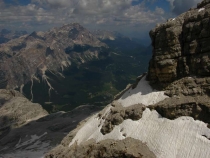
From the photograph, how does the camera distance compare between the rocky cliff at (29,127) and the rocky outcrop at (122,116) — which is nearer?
the rocky outcrop at (122,116)

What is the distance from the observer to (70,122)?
118750 mm

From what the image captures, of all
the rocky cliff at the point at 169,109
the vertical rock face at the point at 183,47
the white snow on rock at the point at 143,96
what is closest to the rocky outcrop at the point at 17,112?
the white snow on rock at the point at 143,96

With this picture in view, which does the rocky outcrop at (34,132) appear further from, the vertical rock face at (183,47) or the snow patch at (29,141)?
the vertical rock face at (183,47)

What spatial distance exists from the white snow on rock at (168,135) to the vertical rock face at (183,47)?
8.48 m

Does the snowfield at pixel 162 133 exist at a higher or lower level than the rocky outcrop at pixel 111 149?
higher

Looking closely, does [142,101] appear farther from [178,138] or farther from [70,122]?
[70,122]

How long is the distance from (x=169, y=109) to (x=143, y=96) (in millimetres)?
8254

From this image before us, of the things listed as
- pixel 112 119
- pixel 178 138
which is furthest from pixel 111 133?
pixel 178 138

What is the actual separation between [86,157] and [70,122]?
85.9 m

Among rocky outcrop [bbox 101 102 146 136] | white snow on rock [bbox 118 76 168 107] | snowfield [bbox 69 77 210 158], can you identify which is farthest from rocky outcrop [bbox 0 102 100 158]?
snowfield [bbox 69 77 210 158]

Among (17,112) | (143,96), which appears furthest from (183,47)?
(17,112)

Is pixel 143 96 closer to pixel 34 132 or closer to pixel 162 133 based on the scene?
pixel 162 133

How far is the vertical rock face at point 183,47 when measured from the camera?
35406mm

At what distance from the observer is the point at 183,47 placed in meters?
38.4
